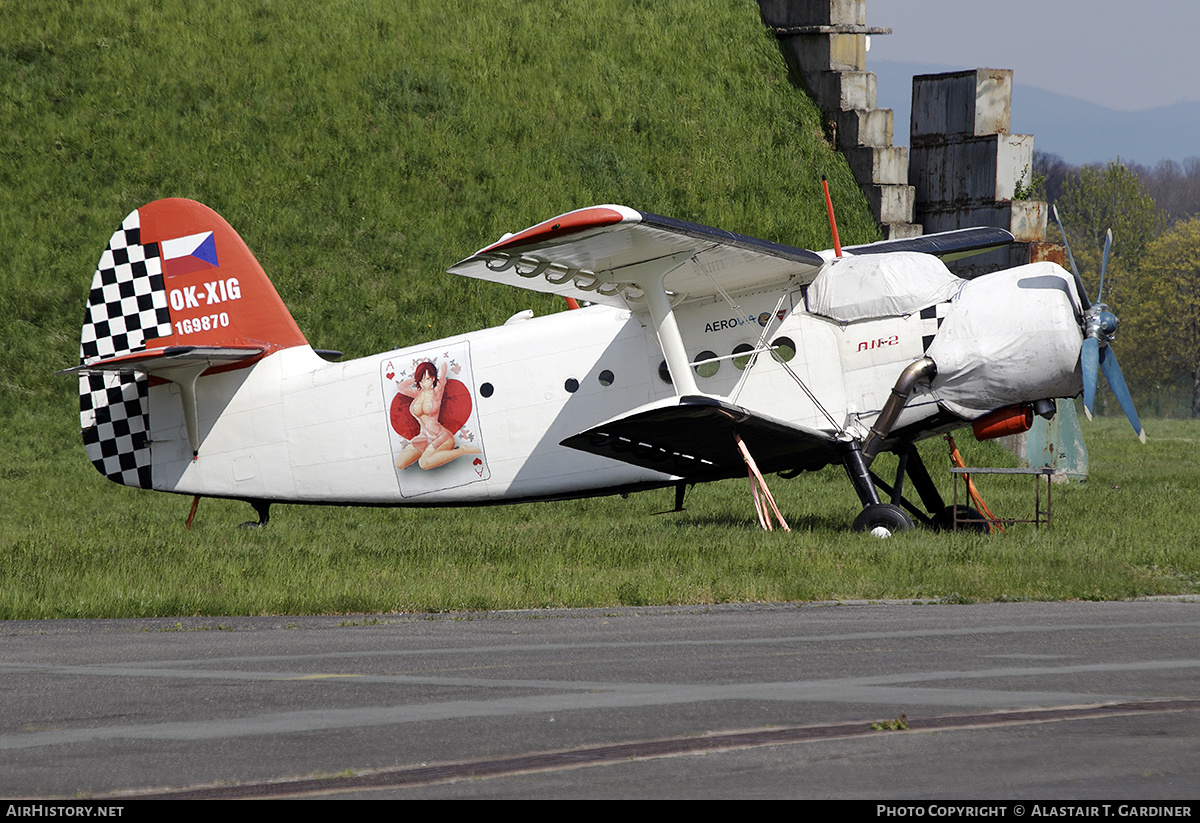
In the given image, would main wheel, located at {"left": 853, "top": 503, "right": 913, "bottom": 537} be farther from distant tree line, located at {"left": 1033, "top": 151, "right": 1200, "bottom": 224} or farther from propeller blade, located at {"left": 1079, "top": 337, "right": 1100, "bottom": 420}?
distant tree line, located at {"left": 1033, "top": 151, "right": 1200, "bottom": 224}

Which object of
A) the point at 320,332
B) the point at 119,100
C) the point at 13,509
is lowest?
the point at 13,509

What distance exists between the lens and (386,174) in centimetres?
2470

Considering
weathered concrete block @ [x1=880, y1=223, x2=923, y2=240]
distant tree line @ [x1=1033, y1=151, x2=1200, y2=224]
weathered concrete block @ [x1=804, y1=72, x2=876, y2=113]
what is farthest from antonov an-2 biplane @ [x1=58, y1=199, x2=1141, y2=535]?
distant tree line @ [x1=1033, y1=151, x2=1200, y2=224]

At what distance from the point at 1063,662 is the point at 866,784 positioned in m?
2.66

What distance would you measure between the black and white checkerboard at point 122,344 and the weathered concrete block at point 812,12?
16791mm

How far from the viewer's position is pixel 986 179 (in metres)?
22.4

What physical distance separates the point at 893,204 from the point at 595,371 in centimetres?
1229

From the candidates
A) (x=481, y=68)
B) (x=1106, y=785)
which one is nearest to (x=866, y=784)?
(x=1106, y=785)

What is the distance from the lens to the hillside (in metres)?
22.7

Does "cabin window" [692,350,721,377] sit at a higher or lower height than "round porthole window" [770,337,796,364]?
lower

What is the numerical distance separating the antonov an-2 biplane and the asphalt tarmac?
454 cm
